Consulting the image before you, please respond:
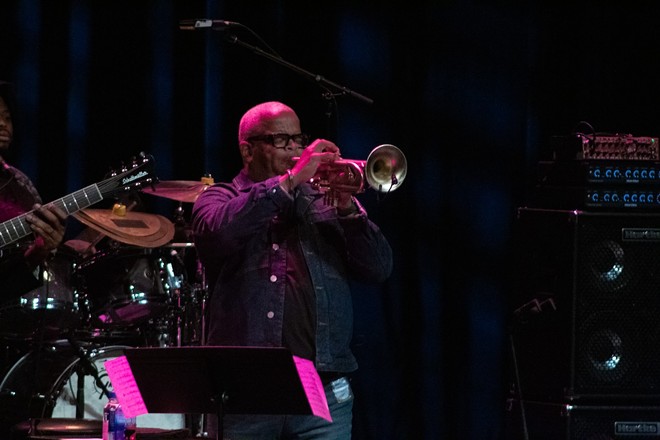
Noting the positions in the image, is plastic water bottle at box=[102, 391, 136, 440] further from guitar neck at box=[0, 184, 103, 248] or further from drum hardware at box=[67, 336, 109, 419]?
drum hardware at box=[67, 336, 109, 419]

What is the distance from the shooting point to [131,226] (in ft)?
17.6

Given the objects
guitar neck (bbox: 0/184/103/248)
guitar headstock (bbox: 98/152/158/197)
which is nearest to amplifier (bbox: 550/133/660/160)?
guitar headstock (bbox: 98/152/158/197)

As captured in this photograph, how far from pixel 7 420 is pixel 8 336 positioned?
0.43 meters

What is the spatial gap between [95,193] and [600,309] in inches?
85.4

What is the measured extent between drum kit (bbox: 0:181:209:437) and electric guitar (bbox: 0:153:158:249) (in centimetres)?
65

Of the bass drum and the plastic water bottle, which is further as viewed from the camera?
the bass drum

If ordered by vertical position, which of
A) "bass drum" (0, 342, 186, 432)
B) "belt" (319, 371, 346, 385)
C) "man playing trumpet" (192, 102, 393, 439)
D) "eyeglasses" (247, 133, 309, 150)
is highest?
"eyeglasses" (247, 133, 309, 150)

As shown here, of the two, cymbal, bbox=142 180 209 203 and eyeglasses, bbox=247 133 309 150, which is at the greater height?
eyeglasses, bbox=247 133 309 150

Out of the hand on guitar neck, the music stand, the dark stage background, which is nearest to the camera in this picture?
the music stand

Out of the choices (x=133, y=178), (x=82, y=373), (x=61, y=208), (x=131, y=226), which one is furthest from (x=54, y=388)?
(x=133, y=178)

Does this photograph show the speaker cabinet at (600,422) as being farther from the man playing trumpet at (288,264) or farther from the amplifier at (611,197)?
the man playing trumpet at (288,264)

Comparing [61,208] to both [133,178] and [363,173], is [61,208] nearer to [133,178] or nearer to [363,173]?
[133,178]

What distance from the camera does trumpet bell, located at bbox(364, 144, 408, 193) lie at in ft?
13.1

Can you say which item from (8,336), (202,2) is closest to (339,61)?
(202,2)
